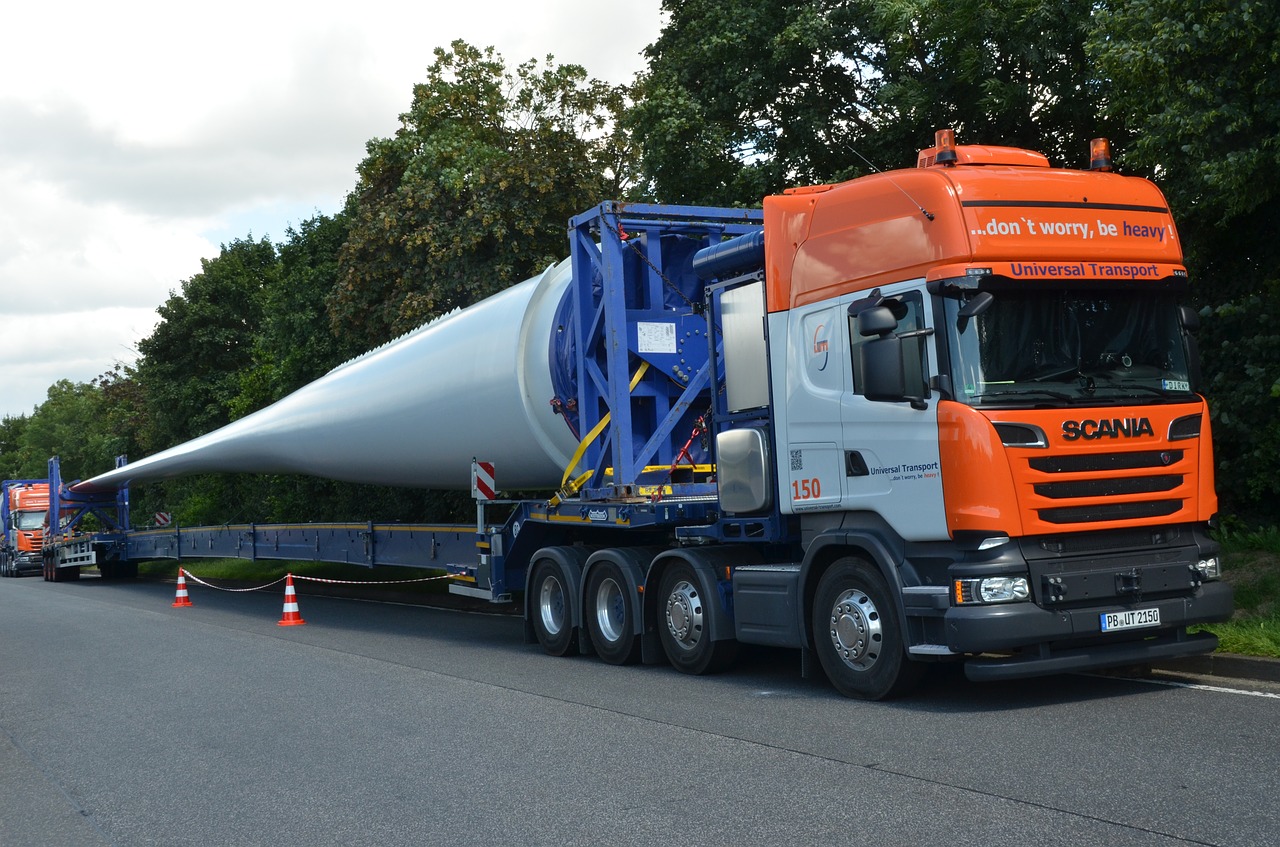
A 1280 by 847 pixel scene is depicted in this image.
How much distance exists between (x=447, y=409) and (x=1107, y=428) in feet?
27.7

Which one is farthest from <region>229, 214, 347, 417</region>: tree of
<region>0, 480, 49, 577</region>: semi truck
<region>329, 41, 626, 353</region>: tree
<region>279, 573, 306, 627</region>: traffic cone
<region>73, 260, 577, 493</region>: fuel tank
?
<region>0, 480, 49, 577</region>: semi truck

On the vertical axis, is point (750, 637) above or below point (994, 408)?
below

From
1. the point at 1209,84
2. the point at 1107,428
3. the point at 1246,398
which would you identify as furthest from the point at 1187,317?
the point at 1246,398

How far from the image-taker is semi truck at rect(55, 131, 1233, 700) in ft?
25.4

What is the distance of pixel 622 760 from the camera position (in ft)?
23.2

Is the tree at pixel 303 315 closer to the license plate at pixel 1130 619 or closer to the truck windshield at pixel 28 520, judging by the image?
the truck windshield at pixel 28 520

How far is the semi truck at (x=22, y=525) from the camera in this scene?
46.7 m

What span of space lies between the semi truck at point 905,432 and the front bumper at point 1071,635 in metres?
0.02

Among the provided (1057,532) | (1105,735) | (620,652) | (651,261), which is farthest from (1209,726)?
(651,261)

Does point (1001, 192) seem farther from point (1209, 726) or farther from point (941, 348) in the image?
point (1209, 726)

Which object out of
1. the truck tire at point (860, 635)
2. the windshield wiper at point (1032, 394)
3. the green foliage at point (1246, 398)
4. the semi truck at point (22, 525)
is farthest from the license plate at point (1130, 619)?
the semi truck at point (22, 525)

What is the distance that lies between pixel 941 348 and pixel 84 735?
6.29 m

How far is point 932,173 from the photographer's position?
27.0ft

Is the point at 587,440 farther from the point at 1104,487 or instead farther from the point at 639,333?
the point at 1104,487
